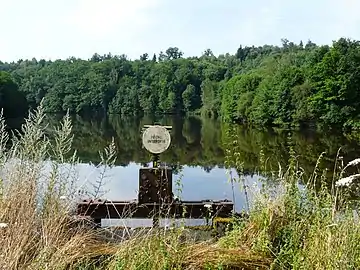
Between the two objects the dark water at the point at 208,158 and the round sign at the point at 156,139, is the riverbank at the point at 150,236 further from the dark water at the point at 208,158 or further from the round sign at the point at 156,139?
the dark water at the point at 208,158

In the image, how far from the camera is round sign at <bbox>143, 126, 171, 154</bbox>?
A: 7.84m

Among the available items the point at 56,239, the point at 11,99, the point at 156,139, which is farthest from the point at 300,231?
the point at 11,99

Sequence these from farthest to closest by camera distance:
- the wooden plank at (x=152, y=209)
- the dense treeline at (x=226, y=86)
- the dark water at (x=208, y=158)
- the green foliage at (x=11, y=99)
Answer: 1. the green foliage at (x=11, y=99)
2. the dense treeline at (x=226, y=86)
3. the dark water at (x=208, y=158)
4. the wooden plank at (x=152, y=209)

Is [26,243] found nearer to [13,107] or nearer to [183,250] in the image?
[183,250]

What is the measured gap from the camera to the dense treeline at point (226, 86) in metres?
48.9

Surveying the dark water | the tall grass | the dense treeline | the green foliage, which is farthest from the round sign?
the green foliage

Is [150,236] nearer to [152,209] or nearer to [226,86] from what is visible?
[152,209]

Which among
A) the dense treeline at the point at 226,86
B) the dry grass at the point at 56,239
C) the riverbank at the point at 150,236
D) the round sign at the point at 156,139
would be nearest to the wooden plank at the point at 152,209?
the round sign at the point at 156,139

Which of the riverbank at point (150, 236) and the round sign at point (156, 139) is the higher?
the round sign at point (156, 139)

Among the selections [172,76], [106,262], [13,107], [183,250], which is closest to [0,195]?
[106,262]

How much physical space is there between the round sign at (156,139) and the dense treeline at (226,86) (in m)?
25.9

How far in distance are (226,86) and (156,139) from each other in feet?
238

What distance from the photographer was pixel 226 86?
262 feet

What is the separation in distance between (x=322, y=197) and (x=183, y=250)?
1.54 meters
